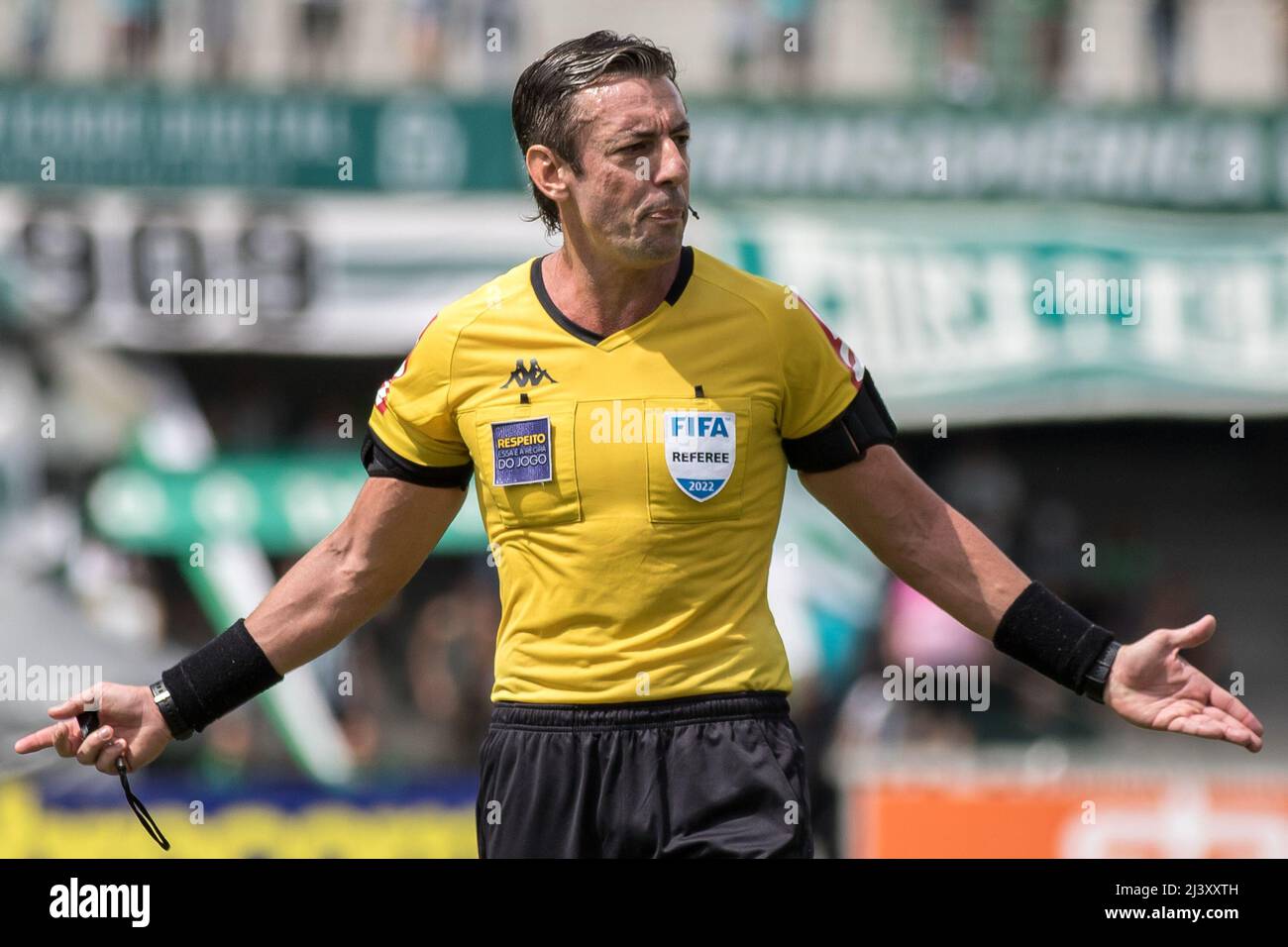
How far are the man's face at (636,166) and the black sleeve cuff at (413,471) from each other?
63cm

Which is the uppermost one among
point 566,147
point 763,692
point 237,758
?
point 566,147

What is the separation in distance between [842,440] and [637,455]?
1.58 feet

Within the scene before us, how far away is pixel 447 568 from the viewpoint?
13.4 meters

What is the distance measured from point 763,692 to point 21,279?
385 inches

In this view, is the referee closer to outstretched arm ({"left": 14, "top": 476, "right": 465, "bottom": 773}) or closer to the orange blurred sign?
outstretched arm ({"left": 14, "top": 476, "right": 465, "bottom": 773})

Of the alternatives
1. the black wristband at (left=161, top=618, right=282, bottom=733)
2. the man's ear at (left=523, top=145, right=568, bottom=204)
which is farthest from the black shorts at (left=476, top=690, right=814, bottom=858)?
the man's ear at (left=523, top=145, right=568, bottom=204)

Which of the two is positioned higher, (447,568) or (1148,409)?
(1148,409)

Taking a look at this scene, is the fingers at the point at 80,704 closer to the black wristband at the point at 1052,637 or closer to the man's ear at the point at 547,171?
the man's ear at the point at 547,171

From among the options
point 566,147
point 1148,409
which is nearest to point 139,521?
point 1148,409

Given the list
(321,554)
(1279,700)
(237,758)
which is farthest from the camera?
(1279,700)

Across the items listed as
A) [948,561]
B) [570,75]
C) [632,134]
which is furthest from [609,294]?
[948,561]

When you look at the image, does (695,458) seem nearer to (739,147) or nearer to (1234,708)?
(1234,708)
